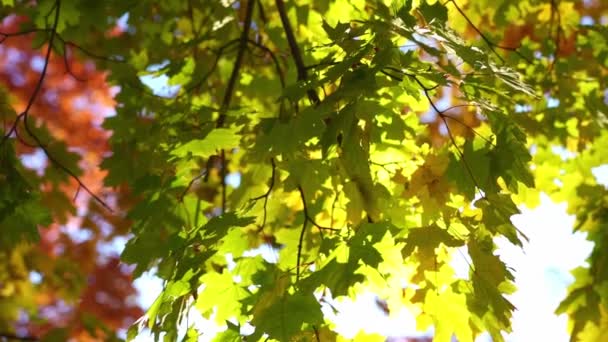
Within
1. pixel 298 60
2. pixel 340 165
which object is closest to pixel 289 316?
pixel 340 165

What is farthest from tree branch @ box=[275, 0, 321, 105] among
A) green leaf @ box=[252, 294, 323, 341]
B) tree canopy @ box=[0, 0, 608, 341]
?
green leaf @ box=[252, 294, 323, 341]

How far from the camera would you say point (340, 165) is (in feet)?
5.84

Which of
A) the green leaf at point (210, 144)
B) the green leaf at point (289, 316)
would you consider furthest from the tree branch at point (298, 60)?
the green leaf at point (289, 316)

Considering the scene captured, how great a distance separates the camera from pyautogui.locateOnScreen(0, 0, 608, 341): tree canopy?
4.75 feet

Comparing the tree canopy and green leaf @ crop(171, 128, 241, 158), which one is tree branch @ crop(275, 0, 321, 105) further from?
green leaf @ crop(171, 128, 241, 158)

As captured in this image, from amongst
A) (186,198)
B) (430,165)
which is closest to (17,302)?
(186,198)

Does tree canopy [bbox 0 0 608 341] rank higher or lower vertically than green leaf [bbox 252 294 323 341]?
higher

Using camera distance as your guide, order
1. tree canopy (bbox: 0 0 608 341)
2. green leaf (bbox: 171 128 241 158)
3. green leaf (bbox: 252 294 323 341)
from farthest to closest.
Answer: green leaf (bbox: 171 128 241 158)
tree canopy (bbox: 0 0 608 341)
green leaf (bbox: 252 294 323 341)

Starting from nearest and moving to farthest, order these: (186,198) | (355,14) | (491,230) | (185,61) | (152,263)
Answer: (491,230) < (152,263) < (186,198) < (355,14) < (185,61)

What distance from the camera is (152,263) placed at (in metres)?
1.72

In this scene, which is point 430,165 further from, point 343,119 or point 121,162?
point 121,162

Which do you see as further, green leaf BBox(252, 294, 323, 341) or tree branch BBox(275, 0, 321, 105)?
tree branch BBox(275, 0, 321, 105)

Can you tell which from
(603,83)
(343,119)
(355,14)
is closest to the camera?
(343,119)

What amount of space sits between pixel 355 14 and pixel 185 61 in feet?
2.41
